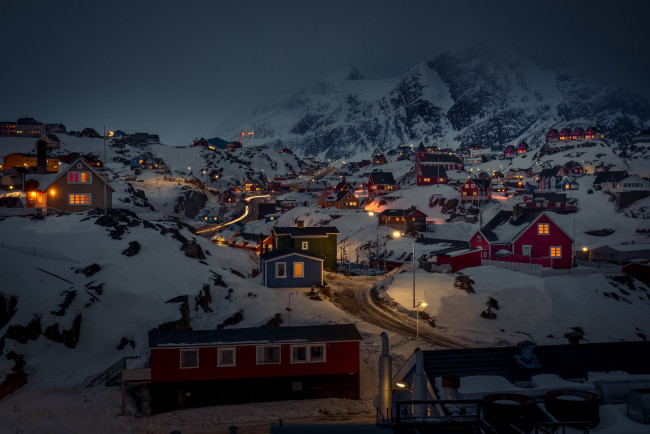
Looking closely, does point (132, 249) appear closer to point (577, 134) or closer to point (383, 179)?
point (383, 179)

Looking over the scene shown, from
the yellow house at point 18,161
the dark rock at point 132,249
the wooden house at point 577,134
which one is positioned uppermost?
the wooden house at point 577,134

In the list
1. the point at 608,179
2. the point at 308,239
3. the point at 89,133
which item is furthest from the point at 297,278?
the point at 89,133

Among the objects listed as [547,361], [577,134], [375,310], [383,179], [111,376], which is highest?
[577,134]

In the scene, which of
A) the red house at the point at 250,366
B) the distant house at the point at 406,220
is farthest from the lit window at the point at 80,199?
the distant house at the point at 406,220

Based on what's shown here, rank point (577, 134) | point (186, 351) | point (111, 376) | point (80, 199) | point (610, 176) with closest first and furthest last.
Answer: point (186, 351), point (111, 376), point (80, 199), point (610, 176), point (577, 134)

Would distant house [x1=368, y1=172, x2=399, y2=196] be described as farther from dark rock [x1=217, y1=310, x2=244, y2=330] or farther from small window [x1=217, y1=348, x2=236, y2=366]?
small window [x1=217, y1=348, x2=236, y2=366]

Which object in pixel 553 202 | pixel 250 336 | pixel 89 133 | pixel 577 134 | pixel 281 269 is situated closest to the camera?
pixel 250 336

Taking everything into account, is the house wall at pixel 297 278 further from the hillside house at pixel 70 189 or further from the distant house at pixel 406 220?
the distant house at pixel 406 220
